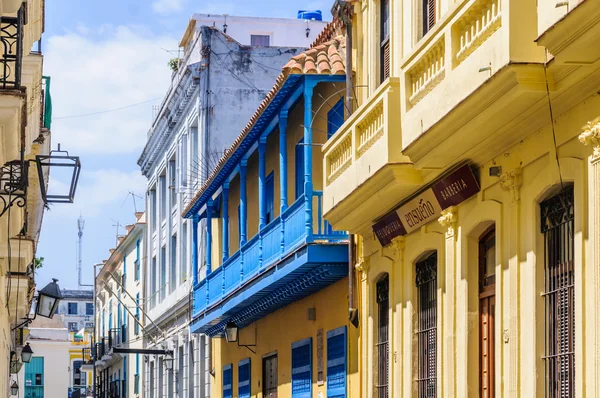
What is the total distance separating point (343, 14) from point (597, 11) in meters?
9.15

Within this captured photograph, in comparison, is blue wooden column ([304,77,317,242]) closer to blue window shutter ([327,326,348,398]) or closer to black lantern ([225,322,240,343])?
blue window shutter ([327,326,348,398])

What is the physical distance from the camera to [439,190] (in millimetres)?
13148

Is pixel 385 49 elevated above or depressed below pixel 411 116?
above

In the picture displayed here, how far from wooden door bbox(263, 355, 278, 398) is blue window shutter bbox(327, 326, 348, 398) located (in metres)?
3.62

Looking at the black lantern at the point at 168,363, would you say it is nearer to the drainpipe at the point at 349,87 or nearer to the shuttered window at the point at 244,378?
the shuttered window at the point at 244,378

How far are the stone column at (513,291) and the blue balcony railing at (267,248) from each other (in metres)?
5.55

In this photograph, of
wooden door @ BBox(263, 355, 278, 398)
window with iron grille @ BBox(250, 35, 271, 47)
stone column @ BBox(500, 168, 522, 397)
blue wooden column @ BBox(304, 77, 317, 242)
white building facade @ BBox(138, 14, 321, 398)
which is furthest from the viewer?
window with iron grille @ BBox(250, 35, 271, 47)

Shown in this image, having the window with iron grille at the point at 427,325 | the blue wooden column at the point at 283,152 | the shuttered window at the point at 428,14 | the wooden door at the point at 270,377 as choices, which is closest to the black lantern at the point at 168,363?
the wooden door at the point at 270,377

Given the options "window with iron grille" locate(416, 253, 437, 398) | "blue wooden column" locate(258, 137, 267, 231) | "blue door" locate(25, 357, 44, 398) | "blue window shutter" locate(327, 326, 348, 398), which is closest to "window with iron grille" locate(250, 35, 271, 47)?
"blue wooden column" locate(258, 137, 267, 231)

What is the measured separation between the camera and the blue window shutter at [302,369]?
19078 millimetres

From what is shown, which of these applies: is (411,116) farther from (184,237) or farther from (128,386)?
(128,386)

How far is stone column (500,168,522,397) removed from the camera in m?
11.1

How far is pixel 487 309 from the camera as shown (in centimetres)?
1231

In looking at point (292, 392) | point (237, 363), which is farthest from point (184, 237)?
point (292, 392)
